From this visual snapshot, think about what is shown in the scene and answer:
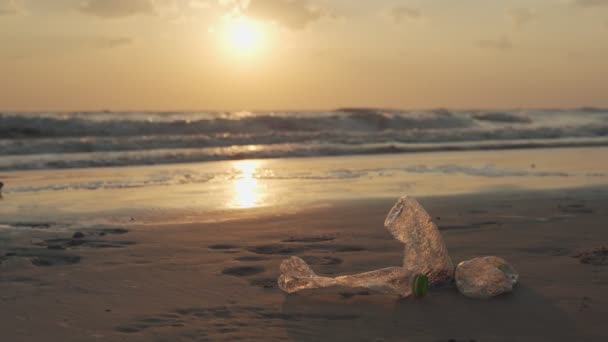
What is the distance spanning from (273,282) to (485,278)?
114cm

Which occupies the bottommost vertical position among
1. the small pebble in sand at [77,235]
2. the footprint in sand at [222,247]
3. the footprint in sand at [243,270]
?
the footprint in sand at [243,270]

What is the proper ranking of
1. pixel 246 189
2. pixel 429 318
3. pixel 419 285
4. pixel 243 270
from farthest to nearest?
1. pixel 246 189
2. pixel 243 270
3. pixel 419 285
4. pixel 429 318

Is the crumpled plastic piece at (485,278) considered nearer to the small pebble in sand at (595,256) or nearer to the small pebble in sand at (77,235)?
the small pebble in sand at (595,256)

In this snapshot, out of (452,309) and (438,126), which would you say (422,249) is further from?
(438,126)

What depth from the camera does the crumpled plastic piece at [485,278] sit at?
10.8 ft

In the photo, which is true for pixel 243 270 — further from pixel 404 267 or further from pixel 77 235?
pixel 77 235

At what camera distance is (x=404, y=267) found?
138 inches

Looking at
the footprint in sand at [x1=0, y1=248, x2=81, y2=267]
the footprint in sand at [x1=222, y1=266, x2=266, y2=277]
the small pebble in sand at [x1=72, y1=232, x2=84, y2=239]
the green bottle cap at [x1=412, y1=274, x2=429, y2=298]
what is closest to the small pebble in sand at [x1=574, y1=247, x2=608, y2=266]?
the green bottle cap at [x1=412, y1=274, x2=429, y2=298]

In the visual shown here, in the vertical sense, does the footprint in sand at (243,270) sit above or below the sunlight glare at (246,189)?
below

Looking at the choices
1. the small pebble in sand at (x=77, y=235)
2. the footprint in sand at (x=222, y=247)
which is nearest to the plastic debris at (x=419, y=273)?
the footprint in sand at (x=222, y=247)

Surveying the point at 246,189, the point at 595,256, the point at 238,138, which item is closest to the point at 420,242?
the point at 595,256

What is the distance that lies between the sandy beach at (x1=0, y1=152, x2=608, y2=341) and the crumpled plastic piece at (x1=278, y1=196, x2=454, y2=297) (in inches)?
2.4

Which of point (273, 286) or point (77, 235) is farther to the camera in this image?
point (77, 235)

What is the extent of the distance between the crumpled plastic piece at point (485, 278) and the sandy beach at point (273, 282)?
0.05 meters
